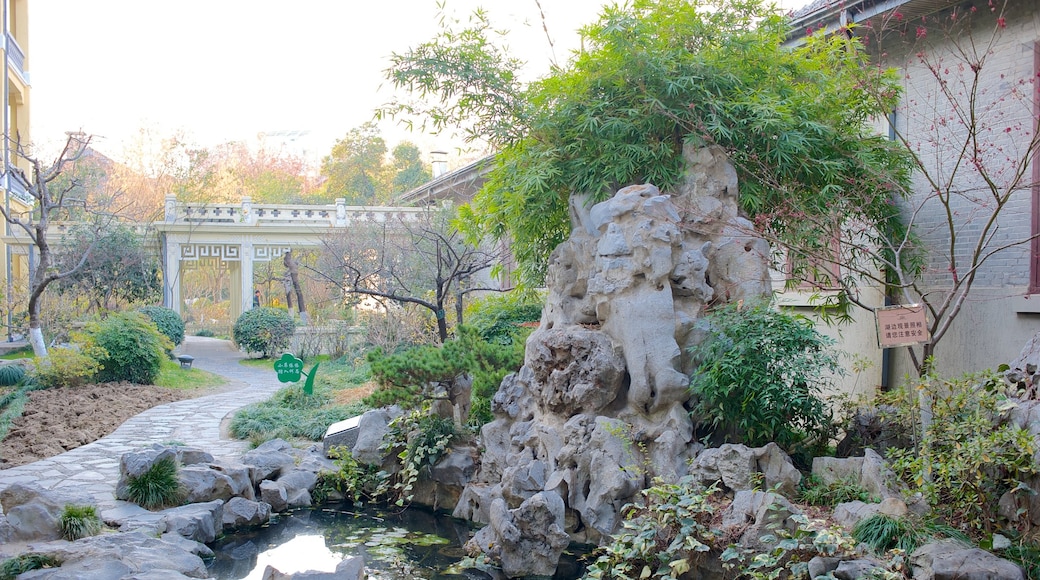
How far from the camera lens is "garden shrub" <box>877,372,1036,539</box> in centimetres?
444

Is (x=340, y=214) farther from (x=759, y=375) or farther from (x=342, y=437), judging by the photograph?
(x=759, y=375)

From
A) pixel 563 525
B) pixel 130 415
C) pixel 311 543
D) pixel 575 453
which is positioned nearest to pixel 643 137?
pixel 575 453

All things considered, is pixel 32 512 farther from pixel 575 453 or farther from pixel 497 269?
pixel 497 269

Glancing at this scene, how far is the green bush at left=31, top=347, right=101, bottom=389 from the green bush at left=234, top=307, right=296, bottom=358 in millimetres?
6689

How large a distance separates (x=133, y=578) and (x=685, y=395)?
12.7ft

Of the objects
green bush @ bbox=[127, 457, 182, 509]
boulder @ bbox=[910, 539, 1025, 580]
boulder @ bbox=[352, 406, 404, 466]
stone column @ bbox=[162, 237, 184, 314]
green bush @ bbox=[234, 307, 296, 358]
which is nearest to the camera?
boulder @ bbox=[910, 539, 1025, 580]

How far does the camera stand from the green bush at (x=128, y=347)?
42.8ft

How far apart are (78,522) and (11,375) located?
7922 mm

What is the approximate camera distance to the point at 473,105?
8.18 meters

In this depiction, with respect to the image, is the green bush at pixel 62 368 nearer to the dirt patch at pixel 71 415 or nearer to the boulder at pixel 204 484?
the dirt patch at pixel 71 415

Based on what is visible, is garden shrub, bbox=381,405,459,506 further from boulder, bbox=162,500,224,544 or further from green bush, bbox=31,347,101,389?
green bush, bbox=31,347,101,389

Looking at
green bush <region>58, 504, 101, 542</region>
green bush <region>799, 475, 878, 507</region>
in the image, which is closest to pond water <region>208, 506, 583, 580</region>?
green bush <region>58, 504, 101, 542</region>

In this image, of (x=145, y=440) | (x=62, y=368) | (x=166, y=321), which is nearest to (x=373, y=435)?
(x=145, y=440)

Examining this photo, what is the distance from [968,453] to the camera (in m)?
4.52
